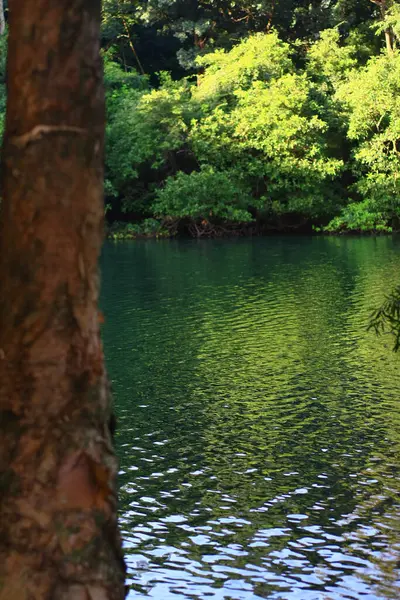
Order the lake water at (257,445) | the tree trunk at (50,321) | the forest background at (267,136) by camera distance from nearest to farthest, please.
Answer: the tree trunk at (50,321)
the lake water at (257,445)
the forest background at (267,136)

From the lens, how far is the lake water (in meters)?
6.89

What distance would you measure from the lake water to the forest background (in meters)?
20.7

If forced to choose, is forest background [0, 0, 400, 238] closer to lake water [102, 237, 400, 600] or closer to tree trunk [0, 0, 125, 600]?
lake water [102, 237, 400, 600]

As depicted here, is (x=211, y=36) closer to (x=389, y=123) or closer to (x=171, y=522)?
(x=389, y=123)

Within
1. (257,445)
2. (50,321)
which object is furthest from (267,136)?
(50,321)

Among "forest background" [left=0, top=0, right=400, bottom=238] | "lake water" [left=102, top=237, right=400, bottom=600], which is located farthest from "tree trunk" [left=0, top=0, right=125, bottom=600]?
"forest background" [left=0, top=0, right=400, bottom=238]

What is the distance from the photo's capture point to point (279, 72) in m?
44.5

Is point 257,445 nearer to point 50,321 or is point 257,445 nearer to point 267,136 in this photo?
point 50,321

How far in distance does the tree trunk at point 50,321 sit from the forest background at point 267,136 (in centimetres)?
3787

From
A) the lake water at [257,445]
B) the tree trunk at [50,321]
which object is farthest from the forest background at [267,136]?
the tree trunk at [50,321]

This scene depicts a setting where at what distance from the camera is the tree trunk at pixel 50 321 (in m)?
3.70

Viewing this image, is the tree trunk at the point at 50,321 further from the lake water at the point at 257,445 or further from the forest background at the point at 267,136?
the forest background at the point at 267,136

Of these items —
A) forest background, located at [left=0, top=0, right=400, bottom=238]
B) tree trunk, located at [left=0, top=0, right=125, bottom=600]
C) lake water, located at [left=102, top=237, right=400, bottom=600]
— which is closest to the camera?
tree trunk, located at [left=0, top=0, right=125, bottom=600]

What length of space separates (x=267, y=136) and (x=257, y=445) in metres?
34.2
